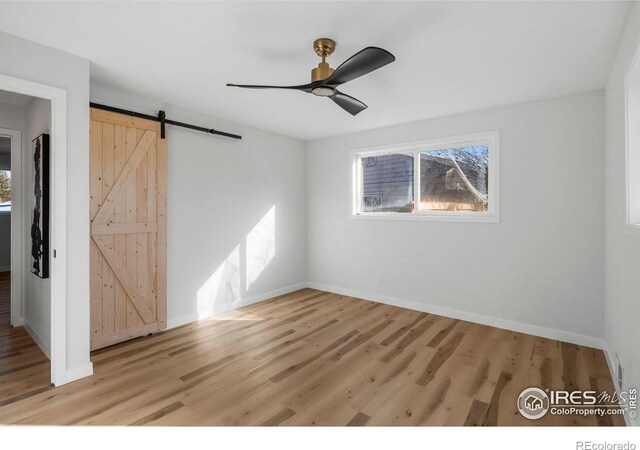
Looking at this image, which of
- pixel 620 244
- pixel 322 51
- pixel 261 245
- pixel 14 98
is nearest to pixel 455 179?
pixel 620 244

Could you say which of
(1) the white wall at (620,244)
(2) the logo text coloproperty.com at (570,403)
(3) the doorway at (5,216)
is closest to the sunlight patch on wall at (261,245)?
(2) the logo text coloproperty.com at (570,403)

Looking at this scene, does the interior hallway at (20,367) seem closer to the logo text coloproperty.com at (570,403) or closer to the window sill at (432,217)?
the logo text coloproperty.com at (570,403)

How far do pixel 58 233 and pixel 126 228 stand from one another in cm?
82

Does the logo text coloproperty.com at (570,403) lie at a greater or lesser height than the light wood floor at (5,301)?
lesser

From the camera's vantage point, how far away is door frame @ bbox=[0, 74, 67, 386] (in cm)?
240

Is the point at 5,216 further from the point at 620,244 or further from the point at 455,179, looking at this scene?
the point at 620,244

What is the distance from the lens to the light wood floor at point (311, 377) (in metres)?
2.09

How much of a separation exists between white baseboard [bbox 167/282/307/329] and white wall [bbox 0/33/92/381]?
3.73 ft

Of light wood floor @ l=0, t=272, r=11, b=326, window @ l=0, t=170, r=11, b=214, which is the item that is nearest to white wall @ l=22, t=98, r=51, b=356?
light wood floor @ l=0, t=272, r=11, b=326

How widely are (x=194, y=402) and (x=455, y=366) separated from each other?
209 cm

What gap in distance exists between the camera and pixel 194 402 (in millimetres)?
2227

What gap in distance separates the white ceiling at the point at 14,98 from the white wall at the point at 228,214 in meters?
1.04

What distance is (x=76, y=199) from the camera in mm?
2508
